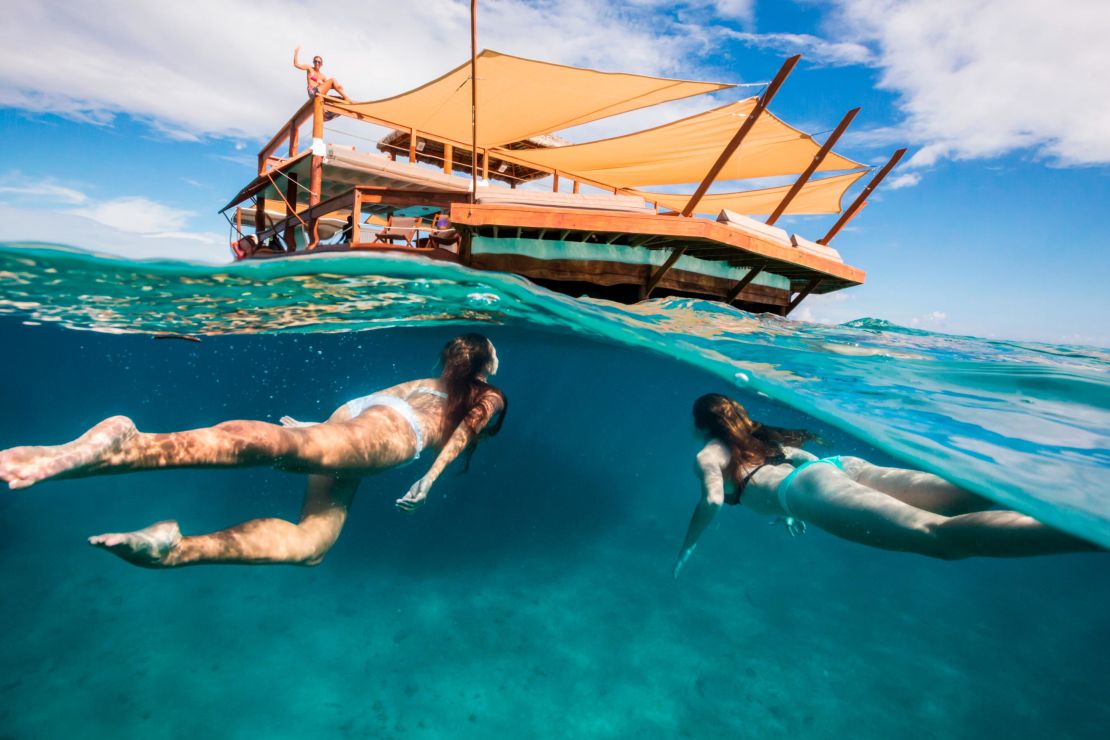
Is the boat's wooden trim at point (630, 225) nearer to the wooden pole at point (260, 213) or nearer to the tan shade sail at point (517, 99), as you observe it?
the tan shade sail at point (517, 99)

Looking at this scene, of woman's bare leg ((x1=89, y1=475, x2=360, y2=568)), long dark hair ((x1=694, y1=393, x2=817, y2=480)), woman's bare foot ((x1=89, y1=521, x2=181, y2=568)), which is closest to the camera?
woman's bare foot ((x1=89, y1=521, x2=181, y2=568))

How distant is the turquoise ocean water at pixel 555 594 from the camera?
682cm

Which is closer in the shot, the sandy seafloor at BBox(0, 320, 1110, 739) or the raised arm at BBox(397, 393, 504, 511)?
the raised arm at BBox(397, 393, 504, 511)

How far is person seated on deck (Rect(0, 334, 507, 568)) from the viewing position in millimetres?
2781

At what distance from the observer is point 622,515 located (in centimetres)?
1641

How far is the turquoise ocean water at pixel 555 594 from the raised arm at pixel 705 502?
1309 millimetres

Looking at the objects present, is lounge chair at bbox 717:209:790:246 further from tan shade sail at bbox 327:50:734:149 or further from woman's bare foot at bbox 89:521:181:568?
woman's bare foot at bbox 89:521:181:568

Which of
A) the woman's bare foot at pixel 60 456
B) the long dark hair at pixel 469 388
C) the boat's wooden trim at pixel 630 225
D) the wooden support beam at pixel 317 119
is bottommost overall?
the long dark hair at pixel 469 388

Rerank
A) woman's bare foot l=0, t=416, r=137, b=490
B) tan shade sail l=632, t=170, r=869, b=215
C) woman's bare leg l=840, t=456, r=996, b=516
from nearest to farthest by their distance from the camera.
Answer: woman's bare foot l=0, t=416, r=137, b=490, woman's bare leg l=840, t=456, r=996, b=516, tan shade sail l=632, t=170, r=869, b=215

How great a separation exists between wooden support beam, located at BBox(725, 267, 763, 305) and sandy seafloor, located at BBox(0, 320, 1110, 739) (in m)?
6.68

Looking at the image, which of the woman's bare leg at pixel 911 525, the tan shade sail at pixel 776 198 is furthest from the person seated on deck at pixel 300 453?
the tan shade sail at pixel 776 198

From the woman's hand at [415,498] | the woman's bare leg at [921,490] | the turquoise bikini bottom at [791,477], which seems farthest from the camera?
the turquoise bikini bottom at [791,477]

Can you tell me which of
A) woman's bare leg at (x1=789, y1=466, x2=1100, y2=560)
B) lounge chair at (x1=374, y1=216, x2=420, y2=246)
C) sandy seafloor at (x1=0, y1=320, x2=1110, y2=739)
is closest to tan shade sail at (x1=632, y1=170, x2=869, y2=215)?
sandy seafloor at (x1=0, y1=320, x2=1110, y2=739)

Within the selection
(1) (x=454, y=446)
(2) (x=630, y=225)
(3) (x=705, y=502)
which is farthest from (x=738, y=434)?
(1) (x=454, y=446)
